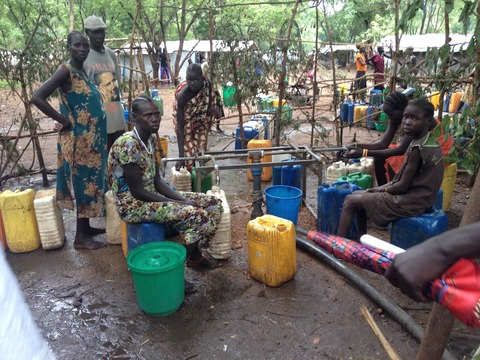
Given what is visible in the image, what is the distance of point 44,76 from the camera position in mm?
5617

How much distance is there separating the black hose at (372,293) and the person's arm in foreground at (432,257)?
1.75 meters

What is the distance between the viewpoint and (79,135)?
3990 millimetres

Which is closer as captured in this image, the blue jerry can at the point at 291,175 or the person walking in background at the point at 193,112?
the person walking in background at the point at 193,112

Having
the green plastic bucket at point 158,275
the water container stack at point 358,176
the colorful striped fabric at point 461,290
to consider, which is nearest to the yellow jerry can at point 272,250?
the green plastic bucket at point 158,275

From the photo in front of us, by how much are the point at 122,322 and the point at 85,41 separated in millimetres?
2554

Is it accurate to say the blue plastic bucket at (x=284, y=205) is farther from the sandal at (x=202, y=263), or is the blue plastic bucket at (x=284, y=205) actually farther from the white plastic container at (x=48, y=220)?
the white plastic container at (x=48, y=220)

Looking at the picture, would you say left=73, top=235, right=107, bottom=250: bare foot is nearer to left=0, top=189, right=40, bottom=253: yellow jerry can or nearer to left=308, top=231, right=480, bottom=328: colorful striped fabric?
left=0, top=189, right=40, bottom=253: yellow jerry can

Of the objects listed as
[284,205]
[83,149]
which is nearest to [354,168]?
[284,205]

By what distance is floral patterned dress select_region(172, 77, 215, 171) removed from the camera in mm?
5137

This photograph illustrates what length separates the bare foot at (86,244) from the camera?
4270mm

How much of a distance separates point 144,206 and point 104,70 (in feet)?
6.65

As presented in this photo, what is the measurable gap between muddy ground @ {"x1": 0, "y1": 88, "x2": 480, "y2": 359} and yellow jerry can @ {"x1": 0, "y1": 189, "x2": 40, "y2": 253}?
4.5 inches

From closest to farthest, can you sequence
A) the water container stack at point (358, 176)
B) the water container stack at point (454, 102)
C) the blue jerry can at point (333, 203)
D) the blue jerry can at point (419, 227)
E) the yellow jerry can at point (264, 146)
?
the blue jerry can at point (419, 227), the blue jerry can at point (333, 203), the water container stack at point (358, 176), the yellow jerry can at point (264, 146), the water container stack at point (454, 102)

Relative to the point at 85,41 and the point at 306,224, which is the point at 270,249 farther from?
the point at 85,41
